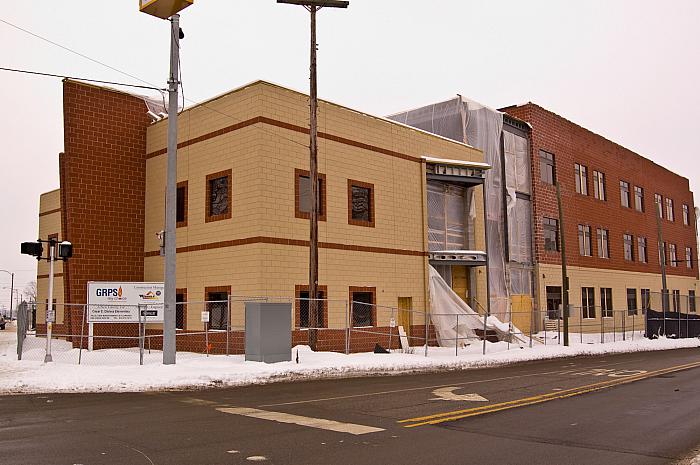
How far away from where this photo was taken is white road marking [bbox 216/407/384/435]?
31.6 feet

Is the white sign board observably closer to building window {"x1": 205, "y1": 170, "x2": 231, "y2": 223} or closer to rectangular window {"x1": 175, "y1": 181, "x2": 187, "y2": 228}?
building window {"x1": 205, "y1": 170, "x2": 231, "y2": 223}

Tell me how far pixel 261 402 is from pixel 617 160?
1687 inches

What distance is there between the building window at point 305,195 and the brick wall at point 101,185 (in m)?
7.48

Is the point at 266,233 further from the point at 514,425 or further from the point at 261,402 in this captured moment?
the point at 514,425

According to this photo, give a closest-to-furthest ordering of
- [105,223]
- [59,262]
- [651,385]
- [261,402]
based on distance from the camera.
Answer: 1. [261,402]
2. [651,385]
3. [105,223]
4. [59,262]

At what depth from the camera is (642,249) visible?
51.1 metres

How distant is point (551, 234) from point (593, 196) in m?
7.12

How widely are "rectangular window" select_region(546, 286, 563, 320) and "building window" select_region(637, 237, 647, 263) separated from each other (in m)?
14.7

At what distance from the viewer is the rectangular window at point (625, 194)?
48869mm

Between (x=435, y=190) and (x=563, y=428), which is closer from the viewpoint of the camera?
(x=563, y=428)

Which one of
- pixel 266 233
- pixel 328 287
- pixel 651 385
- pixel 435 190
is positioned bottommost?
pixel 651 385

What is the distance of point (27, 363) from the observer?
61.9 feet

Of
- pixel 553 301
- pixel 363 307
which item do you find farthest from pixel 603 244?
pixel 363 307

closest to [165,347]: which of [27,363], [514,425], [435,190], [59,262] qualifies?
[27,363]
